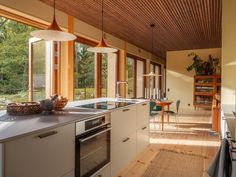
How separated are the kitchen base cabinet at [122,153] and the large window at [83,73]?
205 centimetres

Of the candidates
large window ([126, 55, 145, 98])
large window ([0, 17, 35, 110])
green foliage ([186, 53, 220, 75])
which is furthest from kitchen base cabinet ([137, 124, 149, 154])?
green foliage ([186, 53, 220, 75])

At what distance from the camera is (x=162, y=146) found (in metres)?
4.12

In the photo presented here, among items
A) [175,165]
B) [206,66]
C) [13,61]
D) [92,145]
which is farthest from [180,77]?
[92,145]

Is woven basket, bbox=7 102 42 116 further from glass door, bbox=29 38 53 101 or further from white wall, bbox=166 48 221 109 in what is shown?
white wall, bbox=166 48 221 109

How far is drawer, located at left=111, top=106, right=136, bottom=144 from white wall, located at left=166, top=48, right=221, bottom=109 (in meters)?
6.92

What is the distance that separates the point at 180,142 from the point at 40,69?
3.11 m

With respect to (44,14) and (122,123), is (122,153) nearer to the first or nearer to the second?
(122,123)

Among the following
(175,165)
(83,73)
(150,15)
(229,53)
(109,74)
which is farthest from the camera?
(109,74)

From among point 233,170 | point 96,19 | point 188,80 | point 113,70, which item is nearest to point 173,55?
point 188,80

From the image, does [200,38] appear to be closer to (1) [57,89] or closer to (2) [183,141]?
(2) [183,141]

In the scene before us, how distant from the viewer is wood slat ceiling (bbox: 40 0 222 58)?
3.86 metres

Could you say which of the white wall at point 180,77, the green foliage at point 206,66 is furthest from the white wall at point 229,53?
the white wall at point 180,77

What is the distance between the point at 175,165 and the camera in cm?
322

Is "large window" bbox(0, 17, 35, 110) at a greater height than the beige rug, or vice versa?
"large window" bbox(0, 17, 35, 110)
